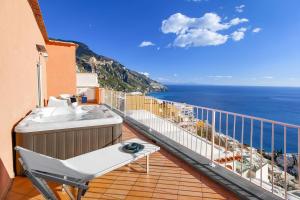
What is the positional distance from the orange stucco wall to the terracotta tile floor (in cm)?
761

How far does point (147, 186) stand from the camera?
2812 mm

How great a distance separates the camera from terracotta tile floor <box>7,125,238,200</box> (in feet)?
8.40

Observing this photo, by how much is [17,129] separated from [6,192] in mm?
787

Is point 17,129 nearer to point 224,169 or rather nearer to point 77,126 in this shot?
point 77,126

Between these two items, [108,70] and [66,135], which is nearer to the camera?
[66,135]

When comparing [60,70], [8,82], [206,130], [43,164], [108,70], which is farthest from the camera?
[108,70]

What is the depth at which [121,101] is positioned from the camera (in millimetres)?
8148

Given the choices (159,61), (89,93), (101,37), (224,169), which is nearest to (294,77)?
(159,61)

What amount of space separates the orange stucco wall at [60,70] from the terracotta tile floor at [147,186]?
761 cm

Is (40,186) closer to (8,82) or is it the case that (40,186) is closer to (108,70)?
(8,82)

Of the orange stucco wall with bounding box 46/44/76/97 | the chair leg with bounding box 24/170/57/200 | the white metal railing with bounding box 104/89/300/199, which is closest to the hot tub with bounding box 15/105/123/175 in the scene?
the chair leg with bounding box 24/170/57/200

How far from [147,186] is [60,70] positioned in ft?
28.7

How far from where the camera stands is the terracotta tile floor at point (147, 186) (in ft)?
8.40

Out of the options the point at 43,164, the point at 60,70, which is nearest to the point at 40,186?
the point at 43,164
